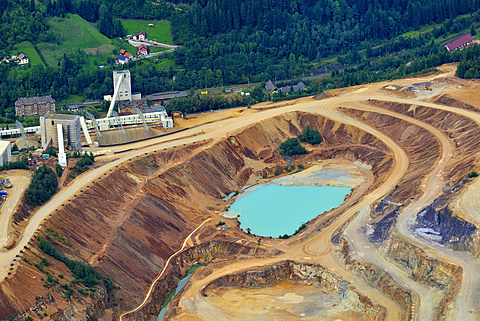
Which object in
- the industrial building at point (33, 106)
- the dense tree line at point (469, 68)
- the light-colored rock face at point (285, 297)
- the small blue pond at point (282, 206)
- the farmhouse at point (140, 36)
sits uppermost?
the farmhouse at point (140, 36)

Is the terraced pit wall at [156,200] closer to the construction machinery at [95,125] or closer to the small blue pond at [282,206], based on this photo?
the small blue pond at [282,206]

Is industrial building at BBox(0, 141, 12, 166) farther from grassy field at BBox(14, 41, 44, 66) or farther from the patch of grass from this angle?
grassy field at BBox(14, 41, 44, 66)

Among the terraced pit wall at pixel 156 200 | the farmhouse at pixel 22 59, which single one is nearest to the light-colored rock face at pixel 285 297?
the terraced pit wall at pixel 156 200

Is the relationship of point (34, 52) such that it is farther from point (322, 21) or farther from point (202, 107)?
point (322, 21)

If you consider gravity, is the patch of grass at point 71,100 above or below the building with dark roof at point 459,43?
below

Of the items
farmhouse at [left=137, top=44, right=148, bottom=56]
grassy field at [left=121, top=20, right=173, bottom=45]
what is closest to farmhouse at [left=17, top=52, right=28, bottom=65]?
farmhouse at [left=137, top=44, right=148, bottom=56]

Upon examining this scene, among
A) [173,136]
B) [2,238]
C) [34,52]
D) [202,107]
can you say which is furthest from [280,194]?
[34,52]
